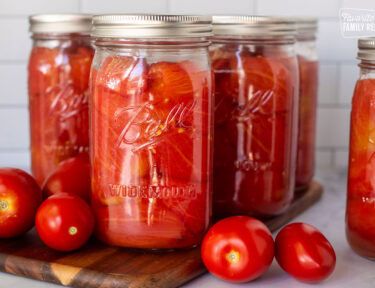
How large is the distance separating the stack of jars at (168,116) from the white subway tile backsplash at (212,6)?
15.4 inches

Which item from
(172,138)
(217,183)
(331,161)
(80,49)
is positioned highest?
(80,49)

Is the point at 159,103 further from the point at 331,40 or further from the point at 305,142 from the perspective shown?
the point at 331,40

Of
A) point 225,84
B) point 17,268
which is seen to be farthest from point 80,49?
point 17,268

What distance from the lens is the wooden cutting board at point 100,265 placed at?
0.80m

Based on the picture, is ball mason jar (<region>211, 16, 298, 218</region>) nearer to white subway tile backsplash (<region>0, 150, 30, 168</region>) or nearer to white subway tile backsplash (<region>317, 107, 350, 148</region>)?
white subway tile backsplash (<region>317, 107, 350, 148</region>)

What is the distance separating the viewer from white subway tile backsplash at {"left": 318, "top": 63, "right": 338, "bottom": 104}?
4.84 feet

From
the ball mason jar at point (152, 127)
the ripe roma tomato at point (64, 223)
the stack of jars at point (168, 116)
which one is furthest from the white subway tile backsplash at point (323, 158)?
the ripe roma tomato at point (64, 223)

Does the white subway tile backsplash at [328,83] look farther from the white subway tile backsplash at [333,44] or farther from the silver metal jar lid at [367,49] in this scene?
the silver metal jar lid at [367,49]

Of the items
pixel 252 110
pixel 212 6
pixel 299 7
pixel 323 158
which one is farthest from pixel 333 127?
pixel 252 110

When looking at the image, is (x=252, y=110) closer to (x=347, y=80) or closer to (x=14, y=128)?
(x=347, y=80)

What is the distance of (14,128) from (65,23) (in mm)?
513

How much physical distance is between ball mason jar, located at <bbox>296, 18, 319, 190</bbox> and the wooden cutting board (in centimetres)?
45

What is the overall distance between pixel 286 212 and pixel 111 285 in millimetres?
440

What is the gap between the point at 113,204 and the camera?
88cm
